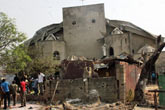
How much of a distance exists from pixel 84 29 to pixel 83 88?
2224cm

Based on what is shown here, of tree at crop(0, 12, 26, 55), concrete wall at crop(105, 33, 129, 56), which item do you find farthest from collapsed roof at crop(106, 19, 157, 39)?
tree at crop(0, 12, 26, 55)

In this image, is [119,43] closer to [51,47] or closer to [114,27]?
[114,27]

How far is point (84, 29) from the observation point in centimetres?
3525

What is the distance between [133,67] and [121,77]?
256 cm

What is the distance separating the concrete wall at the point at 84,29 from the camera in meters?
34.8

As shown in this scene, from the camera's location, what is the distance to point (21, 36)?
17.8 meters

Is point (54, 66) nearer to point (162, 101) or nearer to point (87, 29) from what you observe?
point (87, 29)

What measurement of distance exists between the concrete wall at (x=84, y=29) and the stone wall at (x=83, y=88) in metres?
20.7

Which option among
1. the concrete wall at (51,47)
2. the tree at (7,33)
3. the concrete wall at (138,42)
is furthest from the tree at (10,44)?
the concrete wall at (138,42)

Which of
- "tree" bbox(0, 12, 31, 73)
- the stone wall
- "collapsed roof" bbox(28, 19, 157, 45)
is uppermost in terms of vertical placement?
"collapsed roof" bbox(28, 19, 157, 45)

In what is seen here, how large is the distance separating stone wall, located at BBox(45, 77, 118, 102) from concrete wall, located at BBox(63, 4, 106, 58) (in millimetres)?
20746

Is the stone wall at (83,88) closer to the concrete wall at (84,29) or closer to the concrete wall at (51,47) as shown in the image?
the concrete wall at (51,47)

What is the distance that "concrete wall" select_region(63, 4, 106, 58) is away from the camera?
114ft

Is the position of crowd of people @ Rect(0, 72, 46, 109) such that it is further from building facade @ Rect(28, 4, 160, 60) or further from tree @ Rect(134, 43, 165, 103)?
building facade @ Rect(28, 4, 160, 60)
